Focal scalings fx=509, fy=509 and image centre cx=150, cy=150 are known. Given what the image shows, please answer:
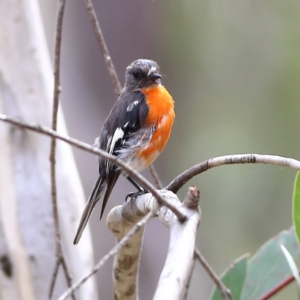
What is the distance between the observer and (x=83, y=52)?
4.57 meters

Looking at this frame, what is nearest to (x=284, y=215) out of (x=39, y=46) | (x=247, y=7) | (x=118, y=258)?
(x=247, y=7)

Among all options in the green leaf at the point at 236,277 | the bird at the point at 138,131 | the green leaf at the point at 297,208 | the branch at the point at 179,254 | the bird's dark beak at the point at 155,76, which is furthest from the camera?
the bird's dark beak at the point at 155,76

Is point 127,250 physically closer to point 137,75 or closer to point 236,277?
point 236,277

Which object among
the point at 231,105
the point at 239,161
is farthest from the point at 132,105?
the point at 231,105

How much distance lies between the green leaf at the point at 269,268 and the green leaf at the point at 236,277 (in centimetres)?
14

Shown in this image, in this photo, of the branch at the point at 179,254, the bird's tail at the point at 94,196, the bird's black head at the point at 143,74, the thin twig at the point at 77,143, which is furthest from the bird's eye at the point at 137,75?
the thin twig at the point at 77,143

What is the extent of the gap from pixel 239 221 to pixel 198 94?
66.7 inches

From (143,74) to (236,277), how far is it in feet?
3.49

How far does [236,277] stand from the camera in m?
1.64

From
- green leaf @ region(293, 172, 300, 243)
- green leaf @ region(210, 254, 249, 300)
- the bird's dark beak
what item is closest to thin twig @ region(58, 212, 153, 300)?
green leaf @ region(293, 172, 300, 243)

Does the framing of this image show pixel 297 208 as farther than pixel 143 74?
No

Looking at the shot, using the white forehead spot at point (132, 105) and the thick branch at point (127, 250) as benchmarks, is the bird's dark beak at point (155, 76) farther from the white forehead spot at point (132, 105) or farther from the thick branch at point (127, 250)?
the thick branch at point (127, 250)

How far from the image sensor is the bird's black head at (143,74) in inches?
90.5

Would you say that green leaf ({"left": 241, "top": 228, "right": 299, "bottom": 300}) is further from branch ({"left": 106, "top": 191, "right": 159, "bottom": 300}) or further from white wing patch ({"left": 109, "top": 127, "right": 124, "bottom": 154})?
white wing patch ({"left": 109, "top": 127, "right": 124, "bottom": 154})
